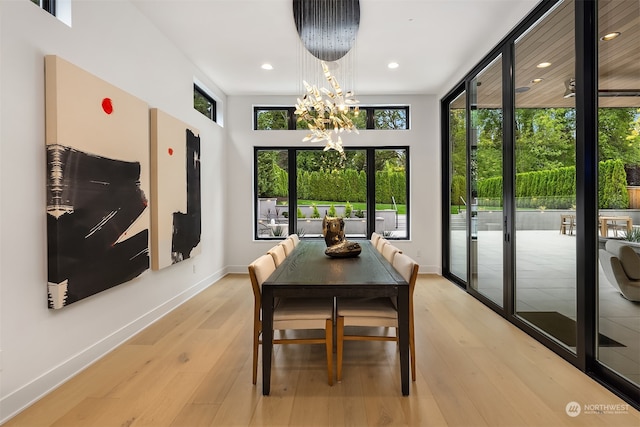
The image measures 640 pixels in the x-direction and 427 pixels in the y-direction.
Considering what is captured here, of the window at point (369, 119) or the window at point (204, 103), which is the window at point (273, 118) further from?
the window at point (204, 103)

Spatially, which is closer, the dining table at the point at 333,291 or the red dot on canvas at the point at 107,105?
the dining table at the point at 333,291

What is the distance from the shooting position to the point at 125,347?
2986 mm

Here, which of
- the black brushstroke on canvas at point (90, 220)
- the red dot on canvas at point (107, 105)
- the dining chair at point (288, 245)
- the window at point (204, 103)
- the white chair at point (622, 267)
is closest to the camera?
the white chair at point (622, 267)

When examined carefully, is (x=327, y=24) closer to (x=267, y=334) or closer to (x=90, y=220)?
(x=90, y=220)

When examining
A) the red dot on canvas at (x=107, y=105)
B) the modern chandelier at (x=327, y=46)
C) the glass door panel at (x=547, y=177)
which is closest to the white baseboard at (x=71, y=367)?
the red dot on canvas at (x=107, y=105)

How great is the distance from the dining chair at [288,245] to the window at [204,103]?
2.51 metres

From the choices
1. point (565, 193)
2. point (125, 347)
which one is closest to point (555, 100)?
point (565, 193)

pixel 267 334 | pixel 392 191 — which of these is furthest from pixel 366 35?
pixel 267 334

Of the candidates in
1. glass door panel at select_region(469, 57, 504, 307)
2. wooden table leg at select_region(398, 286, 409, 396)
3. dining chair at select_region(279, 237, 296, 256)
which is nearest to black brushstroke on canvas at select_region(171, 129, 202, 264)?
dining chair at select_region(279, 237, 296, 256)

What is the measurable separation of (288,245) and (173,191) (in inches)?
58.0

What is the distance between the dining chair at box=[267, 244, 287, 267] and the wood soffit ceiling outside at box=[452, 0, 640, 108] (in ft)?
8.65

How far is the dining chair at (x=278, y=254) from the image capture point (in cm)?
285

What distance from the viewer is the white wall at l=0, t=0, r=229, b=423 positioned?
2008 mm

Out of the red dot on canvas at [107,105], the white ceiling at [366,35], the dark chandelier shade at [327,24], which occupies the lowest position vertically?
the red dot on canvas at [107,105]
